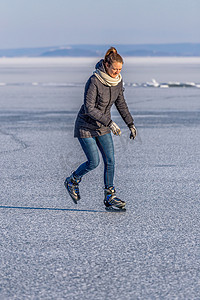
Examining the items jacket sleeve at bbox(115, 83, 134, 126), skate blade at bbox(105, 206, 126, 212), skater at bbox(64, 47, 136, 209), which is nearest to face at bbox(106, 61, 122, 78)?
skater at bbox(64, 47, 136, 209)

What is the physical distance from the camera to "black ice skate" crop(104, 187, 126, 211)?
626 cm

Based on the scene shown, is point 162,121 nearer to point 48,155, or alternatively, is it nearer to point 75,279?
point 48,155

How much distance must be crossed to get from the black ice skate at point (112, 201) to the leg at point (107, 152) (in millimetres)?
76

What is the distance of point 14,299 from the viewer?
3926 millimetres

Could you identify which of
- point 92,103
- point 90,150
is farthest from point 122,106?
point 90,150

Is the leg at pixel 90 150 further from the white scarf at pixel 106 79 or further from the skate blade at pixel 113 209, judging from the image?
the white scarf at pixel 106 79

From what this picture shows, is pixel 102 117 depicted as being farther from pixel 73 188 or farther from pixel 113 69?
pixel 73 188

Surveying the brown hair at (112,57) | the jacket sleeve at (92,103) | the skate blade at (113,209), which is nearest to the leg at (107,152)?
the skate blade at (113,209)

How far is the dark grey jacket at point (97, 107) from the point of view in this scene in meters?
5.85

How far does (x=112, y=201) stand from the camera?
6.26 m

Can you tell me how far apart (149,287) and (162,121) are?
11.3 m

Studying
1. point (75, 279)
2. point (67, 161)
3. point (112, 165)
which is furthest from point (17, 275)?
point (67, 161)

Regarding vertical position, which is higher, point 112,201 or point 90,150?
point 90,150

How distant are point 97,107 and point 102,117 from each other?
0.53 ft
